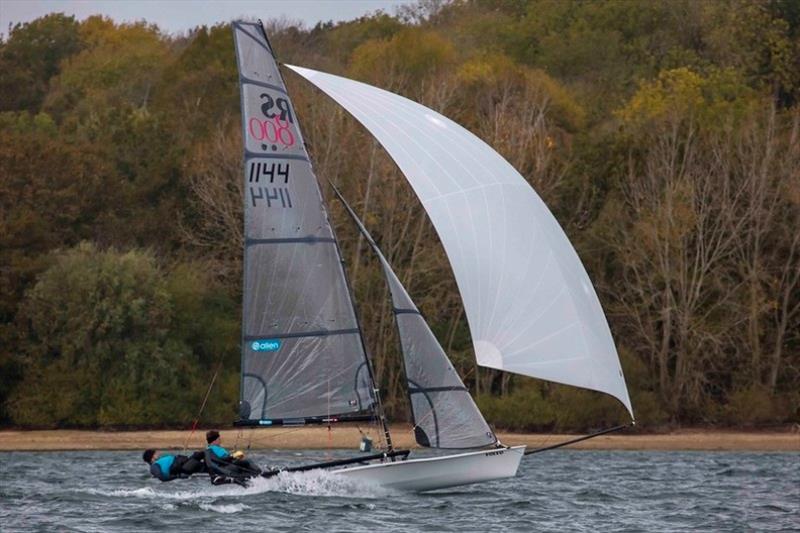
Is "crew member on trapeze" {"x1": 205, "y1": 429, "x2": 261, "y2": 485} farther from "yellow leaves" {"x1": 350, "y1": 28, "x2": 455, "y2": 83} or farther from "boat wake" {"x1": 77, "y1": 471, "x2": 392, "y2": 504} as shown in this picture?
"yellow leaves" {"x1": 350, "y1": 28, "x2": 455, "y2": 83}

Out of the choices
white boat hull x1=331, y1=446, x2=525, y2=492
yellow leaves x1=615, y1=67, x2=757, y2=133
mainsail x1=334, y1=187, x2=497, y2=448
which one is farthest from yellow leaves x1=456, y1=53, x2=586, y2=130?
white boat hull x1=331, y1=446, x2=525, y2=492

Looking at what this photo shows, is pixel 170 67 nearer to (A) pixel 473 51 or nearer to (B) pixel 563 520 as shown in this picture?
(A) pixel 473 51

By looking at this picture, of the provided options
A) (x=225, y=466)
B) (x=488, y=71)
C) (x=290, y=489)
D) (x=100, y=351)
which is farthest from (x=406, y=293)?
A: (x=488, y=71)

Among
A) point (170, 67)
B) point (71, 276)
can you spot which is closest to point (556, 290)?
point (71, 276)

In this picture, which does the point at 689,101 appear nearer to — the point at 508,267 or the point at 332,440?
the point at 332,440

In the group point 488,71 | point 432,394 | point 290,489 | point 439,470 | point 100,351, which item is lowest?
point 290,489

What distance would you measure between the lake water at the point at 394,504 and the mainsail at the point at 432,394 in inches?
37.1

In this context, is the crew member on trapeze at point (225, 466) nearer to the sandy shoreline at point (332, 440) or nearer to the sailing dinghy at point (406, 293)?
the sailing dinghy at point (406, 293)

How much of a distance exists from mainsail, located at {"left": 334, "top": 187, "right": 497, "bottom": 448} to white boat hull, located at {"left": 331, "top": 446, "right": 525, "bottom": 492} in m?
0.45

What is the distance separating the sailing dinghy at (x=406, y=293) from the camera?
2298 cm

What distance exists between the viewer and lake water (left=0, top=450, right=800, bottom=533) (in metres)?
22.2

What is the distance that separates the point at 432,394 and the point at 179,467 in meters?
3.71

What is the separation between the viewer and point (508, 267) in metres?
23.0

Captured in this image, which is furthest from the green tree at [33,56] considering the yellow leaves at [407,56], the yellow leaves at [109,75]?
the yellow leaves at [407,56]
